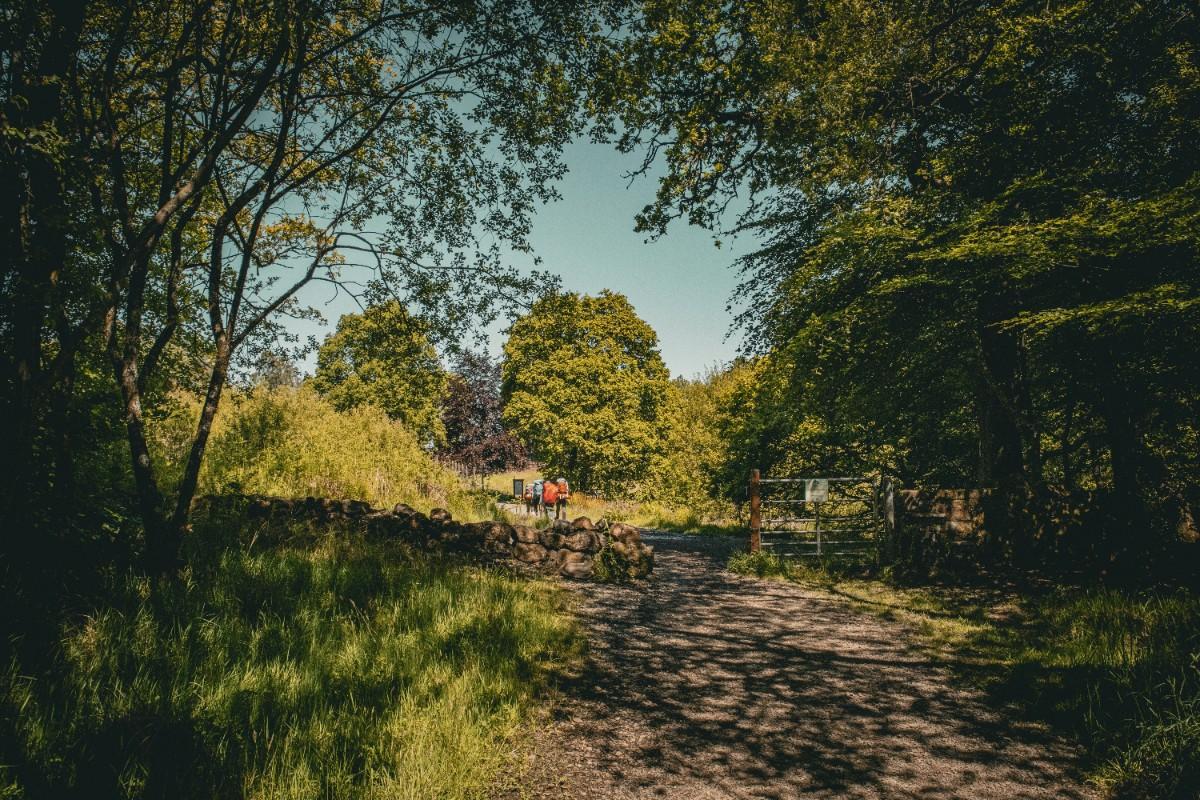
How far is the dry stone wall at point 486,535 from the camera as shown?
376 inches

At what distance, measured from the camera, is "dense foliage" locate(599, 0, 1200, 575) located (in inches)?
255

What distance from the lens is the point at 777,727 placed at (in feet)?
13.1

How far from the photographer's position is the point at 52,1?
4.50 m

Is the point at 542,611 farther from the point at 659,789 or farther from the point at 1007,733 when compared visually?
the point at 1007,733

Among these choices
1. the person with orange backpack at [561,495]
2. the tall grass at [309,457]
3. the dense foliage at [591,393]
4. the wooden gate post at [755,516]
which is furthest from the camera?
the dense foliage at [591,393]

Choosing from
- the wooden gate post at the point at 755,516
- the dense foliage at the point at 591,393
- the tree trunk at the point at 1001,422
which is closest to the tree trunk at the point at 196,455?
the wooden gate post at the point at 755,516

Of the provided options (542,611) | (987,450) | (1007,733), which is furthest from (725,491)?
(1007,733)

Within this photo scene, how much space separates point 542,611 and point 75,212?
6.22 m

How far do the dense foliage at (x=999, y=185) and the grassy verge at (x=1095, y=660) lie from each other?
2023 mm

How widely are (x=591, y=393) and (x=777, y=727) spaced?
24304mm

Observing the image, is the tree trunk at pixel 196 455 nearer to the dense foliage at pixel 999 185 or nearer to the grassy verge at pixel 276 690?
the grassy verge at pixel 276 690

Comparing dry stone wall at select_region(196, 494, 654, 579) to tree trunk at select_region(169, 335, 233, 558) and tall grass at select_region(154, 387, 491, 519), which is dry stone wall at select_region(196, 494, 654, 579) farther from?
tree trunk at select_region(169, 335, 233, 558)

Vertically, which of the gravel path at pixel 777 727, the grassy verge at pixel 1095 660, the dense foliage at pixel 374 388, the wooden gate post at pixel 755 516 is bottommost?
the gravel path at pixel 777 727

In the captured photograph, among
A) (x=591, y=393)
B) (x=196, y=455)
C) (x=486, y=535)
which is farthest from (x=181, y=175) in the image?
(x=591, y=393)
